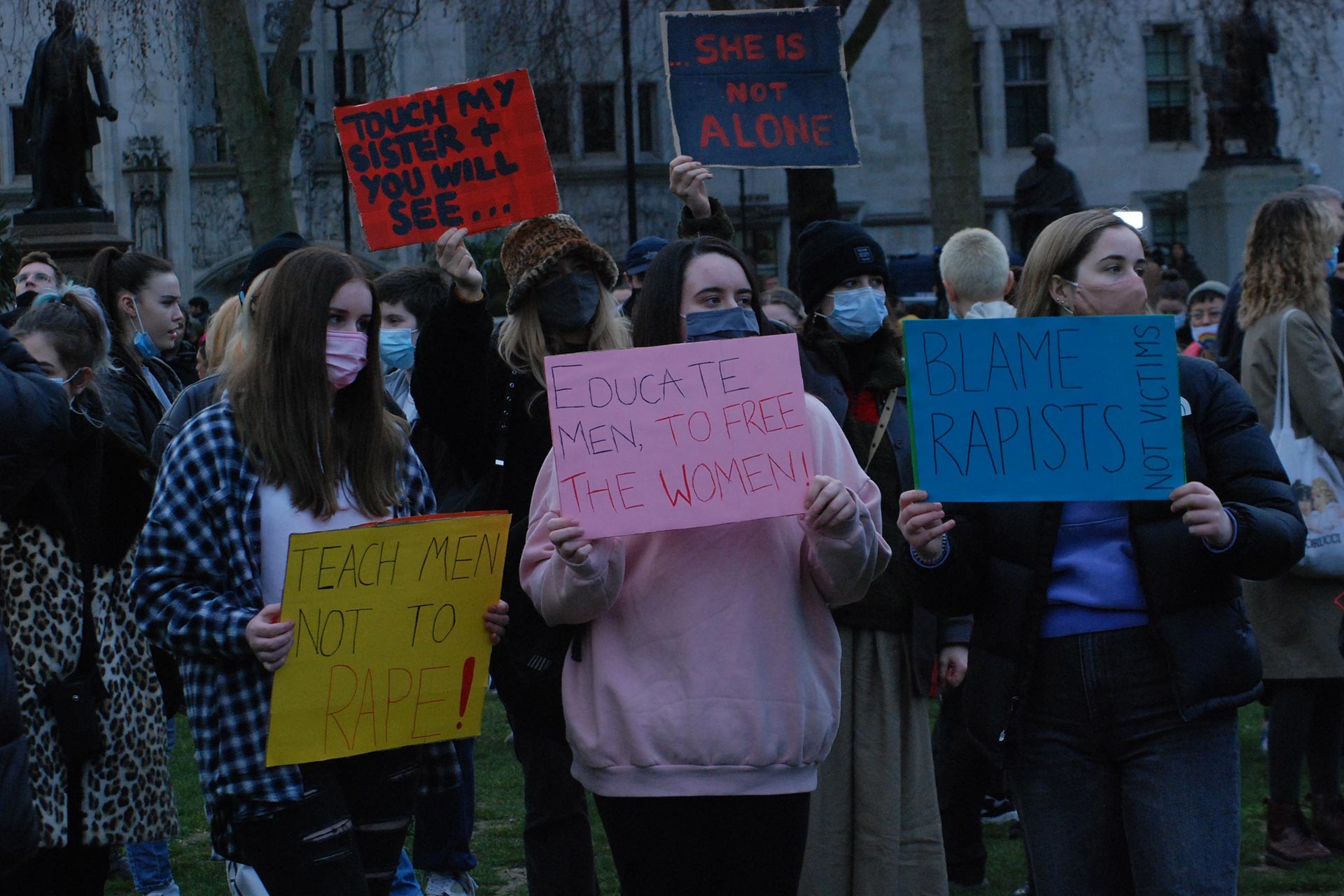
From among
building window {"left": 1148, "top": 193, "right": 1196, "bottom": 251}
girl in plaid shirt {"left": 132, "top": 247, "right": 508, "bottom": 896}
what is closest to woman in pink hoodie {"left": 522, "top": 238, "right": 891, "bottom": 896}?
girl in plaid shirt {"left": 132, "top": 247, "right": 508, "bottom": 896}

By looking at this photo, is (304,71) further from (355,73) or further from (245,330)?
(245,330)

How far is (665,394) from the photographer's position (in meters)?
3.23

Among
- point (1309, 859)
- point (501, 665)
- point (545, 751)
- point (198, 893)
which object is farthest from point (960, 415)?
point (198, 893)

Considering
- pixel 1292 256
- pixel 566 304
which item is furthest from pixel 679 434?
pixel 1292 256

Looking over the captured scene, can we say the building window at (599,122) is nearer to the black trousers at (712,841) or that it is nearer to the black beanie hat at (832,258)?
the black beanie hat at (832,258)

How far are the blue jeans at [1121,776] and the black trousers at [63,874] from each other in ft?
8.14

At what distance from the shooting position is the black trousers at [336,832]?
11.0 ft

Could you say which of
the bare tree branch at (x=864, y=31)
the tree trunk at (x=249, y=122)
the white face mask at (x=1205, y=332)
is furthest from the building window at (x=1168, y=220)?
the white face mask at (x=1205, y=332)

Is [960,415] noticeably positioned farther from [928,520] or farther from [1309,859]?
[1309,859]

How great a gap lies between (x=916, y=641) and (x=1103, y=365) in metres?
1.33

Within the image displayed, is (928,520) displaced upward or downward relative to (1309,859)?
upward

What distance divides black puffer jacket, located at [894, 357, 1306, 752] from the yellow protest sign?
3.24 ft

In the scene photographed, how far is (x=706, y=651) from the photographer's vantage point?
3.17 m

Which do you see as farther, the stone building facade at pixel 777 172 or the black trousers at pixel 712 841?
the stone building facade at pixel 777 172
